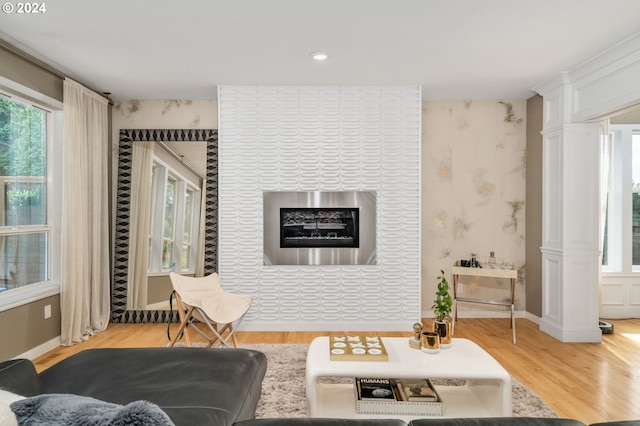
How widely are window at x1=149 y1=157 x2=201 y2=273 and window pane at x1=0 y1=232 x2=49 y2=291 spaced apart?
115cm

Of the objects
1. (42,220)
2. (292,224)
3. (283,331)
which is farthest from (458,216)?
(42,220)

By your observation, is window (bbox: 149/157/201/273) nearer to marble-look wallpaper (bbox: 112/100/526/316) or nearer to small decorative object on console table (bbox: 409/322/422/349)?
marble-look wallpaper (bbox: 112/100/526/316)

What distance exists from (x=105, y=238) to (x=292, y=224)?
6.75 feet

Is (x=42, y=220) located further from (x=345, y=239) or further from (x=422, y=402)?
(x=422, y=402)

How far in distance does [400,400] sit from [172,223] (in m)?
3.49

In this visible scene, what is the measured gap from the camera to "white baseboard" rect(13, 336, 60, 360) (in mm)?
3655

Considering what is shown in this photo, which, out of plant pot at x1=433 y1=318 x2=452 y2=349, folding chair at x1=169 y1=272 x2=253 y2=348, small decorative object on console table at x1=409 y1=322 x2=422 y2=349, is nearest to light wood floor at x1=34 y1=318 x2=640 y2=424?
folding chair at x1=169 y1=272 x2=253 y2=348

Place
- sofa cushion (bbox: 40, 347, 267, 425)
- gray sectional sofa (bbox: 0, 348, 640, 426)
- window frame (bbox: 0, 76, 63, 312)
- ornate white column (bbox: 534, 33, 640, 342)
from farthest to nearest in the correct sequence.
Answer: ornate white column (bbox: 534, 33, 640, 342), window frame (bbox: 0, 76, 63, 312), sofa cushion (bbox: 40, 347, 267, 425), gray sectional sofa (bbox: 0, 348, 640, 426)

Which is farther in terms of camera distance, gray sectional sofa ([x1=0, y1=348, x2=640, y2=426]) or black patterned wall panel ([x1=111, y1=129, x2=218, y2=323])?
black patterned wall panel ([x1=111, y1=129, x2=218, y2=323])

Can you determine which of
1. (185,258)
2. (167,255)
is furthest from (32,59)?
(185,258)

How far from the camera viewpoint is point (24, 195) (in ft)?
12.5

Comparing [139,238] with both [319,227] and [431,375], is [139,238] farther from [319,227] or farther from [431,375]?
[431,375]

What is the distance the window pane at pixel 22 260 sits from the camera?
3594 mm

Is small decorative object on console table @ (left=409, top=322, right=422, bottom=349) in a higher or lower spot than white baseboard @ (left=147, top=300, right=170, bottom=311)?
higher
